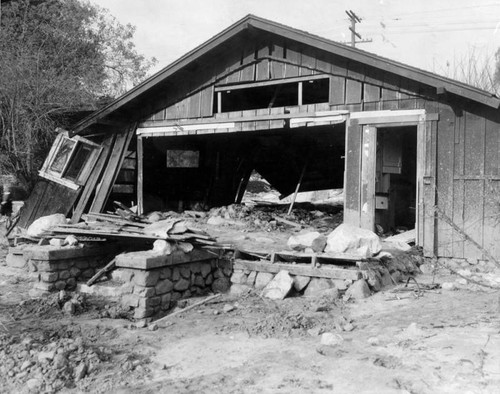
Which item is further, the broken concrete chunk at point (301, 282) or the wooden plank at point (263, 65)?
the wooden plank at point (263, 65)

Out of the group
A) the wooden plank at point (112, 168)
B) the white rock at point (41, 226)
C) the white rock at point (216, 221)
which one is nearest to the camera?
the white rock at point (41, 226)

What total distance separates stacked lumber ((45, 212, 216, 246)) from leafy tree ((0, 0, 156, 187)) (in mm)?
5875

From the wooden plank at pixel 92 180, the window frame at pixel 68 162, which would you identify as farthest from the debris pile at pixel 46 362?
the window frame at pixel 68 162

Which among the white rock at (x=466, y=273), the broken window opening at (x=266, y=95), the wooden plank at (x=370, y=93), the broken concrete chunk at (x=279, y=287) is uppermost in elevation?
the broken window opening at (x=266, y=95)

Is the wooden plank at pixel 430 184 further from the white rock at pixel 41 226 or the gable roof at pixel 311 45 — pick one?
the white rock at pixel 41 226

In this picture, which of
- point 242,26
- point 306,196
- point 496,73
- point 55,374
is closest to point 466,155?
point 242,26

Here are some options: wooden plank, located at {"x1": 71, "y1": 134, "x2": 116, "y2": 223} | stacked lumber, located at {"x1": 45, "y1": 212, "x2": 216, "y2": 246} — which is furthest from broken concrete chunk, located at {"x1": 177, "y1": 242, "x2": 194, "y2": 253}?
wooden plank, located at {"x1": 71, "y1": 134, "x2": 116, "y2": 223}

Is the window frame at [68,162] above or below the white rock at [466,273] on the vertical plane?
above

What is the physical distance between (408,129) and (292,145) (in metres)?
4.28

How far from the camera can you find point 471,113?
892cm

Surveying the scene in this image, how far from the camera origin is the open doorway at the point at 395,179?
35.4 feet

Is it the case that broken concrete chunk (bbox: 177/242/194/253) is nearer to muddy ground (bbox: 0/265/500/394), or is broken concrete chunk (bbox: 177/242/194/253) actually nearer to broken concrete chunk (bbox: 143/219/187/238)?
broken concrete chunk (bbox: 143/219/187/238)

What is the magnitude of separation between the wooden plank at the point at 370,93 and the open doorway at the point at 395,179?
0.68 metres

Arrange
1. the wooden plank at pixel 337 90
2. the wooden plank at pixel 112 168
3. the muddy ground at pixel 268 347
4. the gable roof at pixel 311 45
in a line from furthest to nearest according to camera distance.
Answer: the wooden plank at pixel 112 168 → the wooden plank at pixel 337 90 → the gable roof at pixel 311 45 → the muddy ground at pixel 268 347
